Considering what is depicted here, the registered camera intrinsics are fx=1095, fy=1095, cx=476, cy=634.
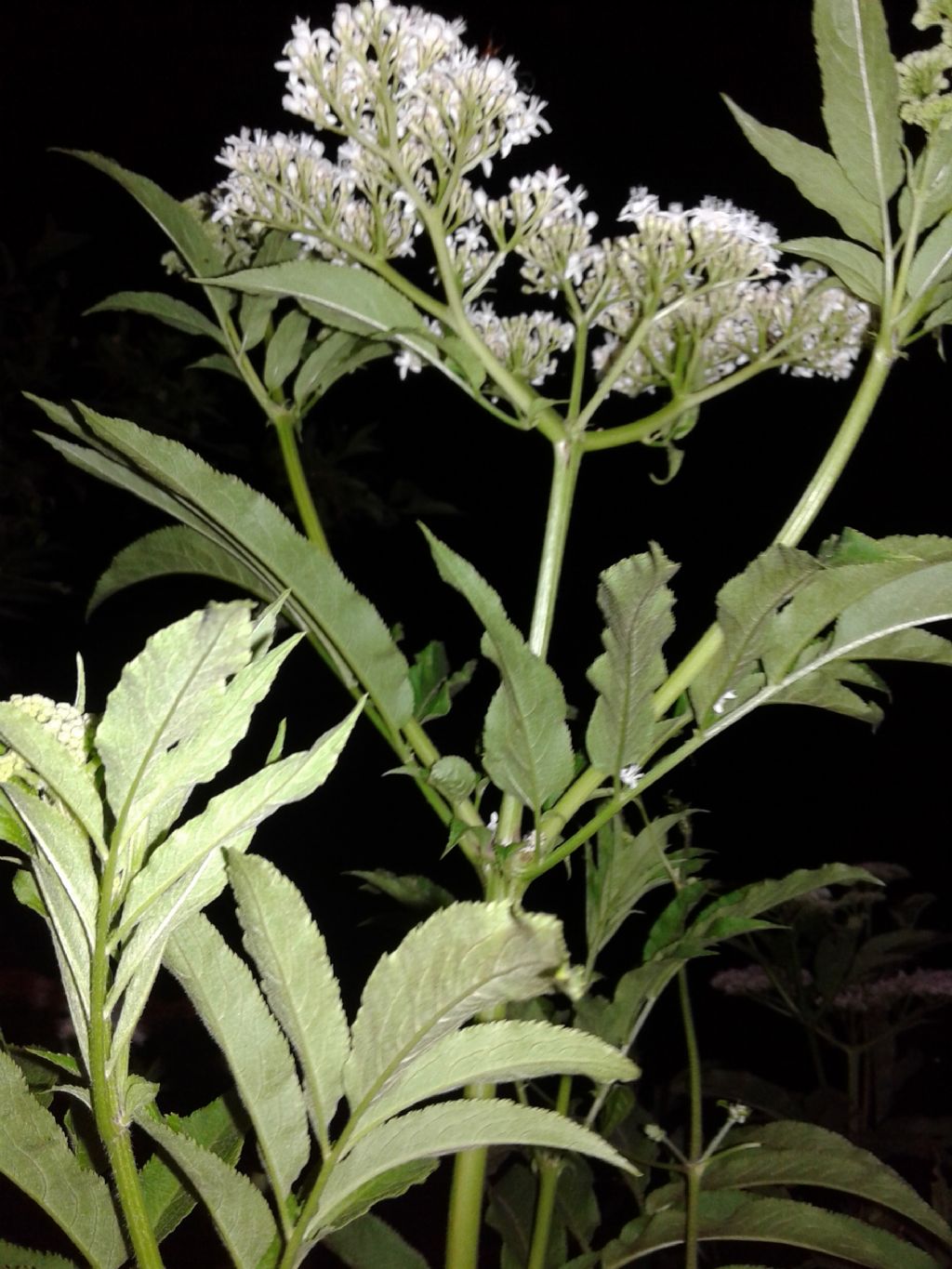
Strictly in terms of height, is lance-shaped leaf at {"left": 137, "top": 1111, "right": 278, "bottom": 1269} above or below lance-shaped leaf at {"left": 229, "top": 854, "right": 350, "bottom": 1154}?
below

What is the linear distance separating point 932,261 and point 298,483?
0.23 metres

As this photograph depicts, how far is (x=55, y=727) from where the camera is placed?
8.5 inches

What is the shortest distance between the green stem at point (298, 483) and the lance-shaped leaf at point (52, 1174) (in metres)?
0.22

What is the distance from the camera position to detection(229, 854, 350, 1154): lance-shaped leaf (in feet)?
0.69

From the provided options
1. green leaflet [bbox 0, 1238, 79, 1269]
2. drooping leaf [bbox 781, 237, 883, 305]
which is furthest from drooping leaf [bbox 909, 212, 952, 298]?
green leaflet [bbox 0, 1238, 79, 1269]

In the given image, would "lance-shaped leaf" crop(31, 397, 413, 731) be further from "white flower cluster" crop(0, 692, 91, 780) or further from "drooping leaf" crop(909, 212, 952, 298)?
"drooping leaf" crop(909, 212, 952, 298)

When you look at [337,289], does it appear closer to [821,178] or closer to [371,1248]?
[821,178]

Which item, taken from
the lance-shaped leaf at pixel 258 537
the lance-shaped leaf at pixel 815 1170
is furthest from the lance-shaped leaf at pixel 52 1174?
the lance-shaped leaf at pixel 815 1170

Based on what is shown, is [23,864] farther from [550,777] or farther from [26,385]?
[26,385]

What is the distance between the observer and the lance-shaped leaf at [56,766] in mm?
185

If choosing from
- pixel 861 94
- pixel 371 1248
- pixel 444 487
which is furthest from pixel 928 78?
pixel 444 487

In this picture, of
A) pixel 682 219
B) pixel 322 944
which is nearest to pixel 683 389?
pixel 682 219

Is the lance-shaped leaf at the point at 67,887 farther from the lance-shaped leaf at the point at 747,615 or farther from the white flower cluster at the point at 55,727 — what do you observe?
the lance-shaped leaf at the point at 747,615

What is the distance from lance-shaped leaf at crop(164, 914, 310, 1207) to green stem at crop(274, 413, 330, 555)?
19cm
